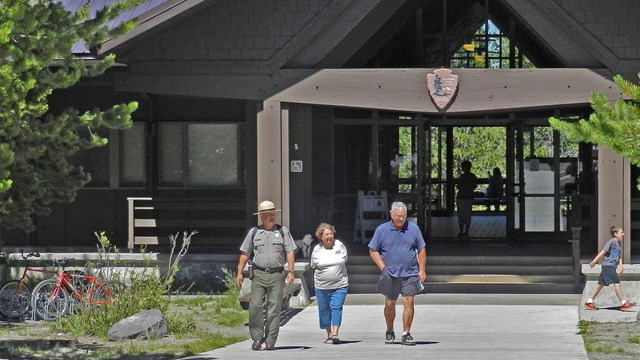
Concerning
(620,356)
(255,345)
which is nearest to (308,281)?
(255,345)

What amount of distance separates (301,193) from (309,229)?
2.19 feet

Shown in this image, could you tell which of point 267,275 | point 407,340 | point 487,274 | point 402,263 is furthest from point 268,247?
point 487,274

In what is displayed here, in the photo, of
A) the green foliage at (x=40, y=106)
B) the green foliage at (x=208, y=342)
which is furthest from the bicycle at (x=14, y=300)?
the green foliage at (x=208, y=342)

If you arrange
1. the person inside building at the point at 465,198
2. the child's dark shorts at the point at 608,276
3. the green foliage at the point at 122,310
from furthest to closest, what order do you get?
the person inside building at the point at 465,198 → the child's dark shorts at the point at 608,276 → the green foliage at the point at 122,310

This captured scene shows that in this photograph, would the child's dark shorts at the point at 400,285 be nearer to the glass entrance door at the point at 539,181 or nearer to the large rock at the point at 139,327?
the large rock at the point at 139,327

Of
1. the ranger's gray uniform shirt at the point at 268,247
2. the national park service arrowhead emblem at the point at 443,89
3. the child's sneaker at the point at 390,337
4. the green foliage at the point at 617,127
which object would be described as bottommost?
the child's sneaker at the point at 390,337

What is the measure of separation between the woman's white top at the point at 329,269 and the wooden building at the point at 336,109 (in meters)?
4.51

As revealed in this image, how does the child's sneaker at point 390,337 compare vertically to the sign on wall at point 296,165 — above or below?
below

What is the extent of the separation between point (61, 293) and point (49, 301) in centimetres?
19

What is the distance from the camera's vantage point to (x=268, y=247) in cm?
1620

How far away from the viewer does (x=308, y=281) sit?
856 inches

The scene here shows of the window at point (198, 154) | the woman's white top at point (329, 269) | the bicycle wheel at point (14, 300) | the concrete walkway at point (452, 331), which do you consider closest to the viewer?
the concrete walkway at point (452, 331)

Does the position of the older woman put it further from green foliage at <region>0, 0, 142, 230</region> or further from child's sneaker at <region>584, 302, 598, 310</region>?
child's sneaker at <region>584, 302, 598, 310</region>

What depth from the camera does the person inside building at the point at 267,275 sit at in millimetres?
16016
